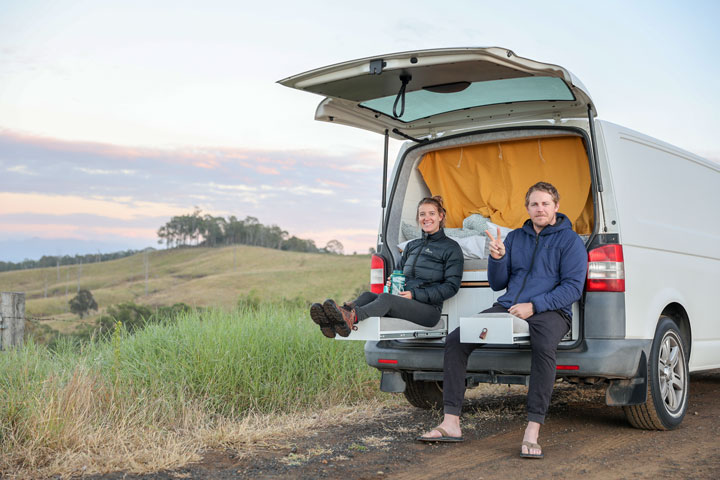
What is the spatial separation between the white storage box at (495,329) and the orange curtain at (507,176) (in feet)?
4.82

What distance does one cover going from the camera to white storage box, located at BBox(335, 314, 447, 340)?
16.3ft

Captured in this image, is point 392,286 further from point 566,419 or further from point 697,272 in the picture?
point 697,272

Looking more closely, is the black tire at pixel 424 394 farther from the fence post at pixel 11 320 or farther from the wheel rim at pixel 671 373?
the fence post at pixel 11 320

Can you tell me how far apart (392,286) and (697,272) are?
8.60ft

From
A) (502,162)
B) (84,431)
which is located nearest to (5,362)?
(84,431)

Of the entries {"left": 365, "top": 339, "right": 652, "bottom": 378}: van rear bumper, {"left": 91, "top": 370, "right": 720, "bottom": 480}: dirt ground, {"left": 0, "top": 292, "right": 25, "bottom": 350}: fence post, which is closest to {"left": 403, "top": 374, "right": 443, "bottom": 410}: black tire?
{"left": 91, "top": 370, "right": 720, "bottom": 480}: dirt ground

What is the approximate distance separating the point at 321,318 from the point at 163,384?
2.53 metres

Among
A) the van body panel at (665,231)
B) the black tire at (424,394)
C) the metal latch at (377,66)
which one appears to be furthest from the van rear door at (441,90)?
the black tire at (424,394)

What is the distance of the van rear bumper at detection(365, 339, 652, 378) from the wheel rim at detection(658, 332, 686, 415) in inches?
16.8

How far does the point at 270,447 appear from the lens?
4871 millimetres

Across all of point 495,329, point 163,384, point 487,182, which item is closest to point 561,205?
point 487,182

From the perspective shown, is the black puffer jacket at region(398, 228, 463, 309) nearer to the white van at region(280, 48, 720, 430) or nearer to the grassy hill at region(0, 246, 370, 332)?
the white van at region(280, 48, 720, 430)

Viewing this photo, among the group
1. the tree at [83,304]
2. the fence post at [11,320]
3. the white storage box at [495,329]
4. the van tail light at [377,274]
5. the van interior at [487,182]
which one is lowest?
the tree at [83,304]

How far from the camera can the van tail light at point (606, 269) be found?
485cm
